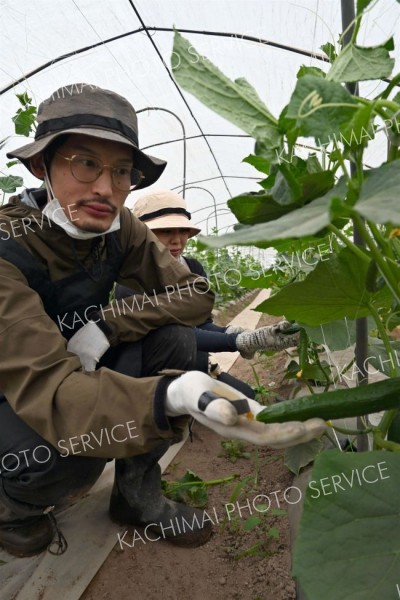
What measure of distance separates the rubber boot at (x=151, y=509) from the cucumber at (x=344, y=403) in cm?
79

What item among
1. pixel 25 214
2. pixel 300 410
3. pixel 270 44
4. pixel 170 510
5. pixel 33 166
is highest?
pixel 270 44

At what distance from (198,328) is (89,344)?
3.10 ft

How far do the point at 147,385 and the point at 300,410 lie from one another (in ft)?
1.25

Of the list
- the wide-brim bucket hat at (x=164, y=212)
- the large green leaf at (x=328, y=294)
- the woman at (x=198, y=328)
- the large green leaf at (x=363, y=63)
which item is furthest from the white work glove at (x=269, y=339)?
the large green leaf at (x=363, y=63)

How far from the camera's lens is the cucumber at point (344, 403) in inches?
20.5

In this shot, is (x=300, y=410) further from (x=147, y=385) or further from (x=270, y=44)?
(x=270, y=44)

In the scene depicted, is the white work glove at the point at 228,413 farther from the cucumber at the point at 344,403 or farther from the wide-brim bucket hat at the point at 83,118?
the wide-brim bucket hat at the point at 83,118

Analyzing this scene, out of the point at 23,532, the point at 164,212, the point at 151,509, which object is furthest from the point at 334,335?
the point at 164,212

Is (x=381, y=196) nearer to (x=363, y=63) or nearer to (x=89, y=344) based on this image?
(x=363, y=63)

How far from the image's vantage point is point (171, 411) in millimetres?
844

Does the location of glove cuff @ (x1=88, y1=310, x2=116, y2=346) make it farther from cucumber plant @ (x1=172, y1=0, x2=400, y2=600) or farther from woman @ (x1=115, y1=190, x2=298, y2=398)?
cucumber plant @ (x1=172, y1=0, x2=400, y2=600)

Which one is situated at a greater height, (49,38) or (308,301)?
(49,38)

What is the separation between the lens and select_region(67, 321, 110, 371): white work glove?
49.1 inches

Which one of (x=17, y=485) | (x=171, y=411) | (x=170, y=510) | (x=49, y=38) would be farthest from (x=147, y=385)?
(x=49, y=38)
